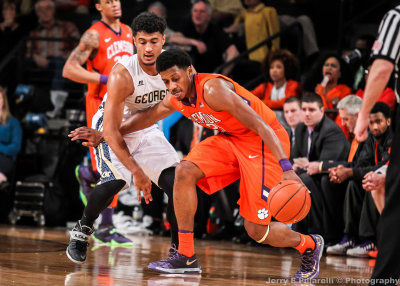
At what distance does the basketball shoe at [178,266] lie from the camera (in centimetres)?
412

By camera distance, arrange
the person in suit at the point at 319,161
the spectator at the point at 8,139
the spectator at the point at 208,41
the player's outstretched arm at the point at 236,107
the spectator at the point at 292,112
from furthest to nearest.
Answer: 1. the spectator at the point at 208,41
2. the spectator at the point at 8,139
3. the spectator at the point at 292,112
4. the person in suit at the point at 319,161
5. the player's outstretched arm at the point at 236,107

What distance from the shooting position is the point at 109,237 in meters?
6.07

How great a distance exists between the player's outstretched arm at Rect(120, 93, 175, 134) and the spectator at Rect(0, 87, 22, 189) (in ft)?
13.2

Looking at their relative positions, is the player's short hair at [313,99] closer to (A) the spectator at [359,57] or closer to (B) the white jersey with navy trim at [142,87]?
(A) the spectator at [359,57]

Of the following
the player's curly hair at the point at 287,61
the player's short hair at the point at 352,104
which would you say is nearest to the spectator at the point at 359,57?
the player's curly hair at the point at 287,61

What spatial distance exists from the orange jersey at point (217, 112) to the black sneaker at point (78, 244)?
3.49 feet

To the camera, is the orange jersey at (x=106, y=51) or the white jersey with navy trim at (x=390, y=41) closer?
the white jersey with navy trim at (x=390, y=41)

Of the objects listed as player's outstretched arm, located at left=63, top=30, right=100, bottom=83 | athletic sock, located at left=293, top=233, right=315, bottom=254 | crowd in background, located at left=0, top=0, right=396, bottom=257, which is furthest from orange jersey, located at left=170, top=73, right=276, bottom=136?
player's outstretched arm, located at left=63, top=30, right=100, bottom=83

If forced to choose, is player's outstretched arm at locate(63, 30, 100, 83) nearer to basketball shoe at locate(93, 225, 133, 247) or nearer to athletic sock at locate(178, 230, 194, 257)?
basketball shoe at locate(93, 225, 133, 247)

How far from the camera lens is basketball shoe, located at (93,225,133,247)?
6.02 m

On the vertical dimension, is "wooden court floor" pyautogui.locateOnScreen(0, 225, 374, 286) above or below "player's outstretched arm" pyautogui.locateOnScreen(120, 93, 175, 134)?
below

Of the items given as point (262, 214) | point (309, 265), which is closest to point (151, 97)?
point (262, 214)

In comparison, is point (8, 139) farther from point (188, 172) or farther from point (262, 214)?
point (262, 214)

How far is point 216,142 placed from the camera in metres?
4.33
